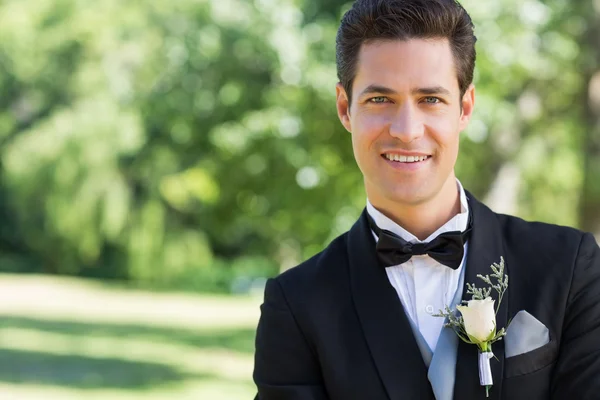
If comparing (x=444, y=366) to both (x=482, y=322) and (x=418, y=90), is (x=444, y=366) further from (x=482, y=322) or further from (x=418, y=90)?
(x=418, y=90)

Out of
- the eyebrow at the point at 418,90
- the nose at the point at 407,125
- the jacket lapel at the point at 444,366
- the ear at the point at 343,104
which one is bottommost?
the jacket lapel at the point at 444,366

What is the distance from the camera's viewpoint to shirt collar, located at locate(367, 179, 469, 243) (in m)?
2.67

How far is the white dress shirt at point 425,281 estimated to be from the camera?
2.63 metres

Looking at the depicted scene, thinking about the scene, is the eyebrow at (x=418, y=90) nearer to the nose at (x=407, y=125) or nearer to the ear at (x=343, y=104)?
the nose at (x=407, y=125)

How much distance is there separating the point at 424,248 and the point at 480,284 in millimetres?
170

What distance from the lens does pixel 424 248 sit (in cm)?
260

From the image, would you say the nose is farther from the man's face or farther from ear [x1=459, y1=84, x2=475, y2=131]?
ear [x1=459, y1=84, x2=475, y2=131]

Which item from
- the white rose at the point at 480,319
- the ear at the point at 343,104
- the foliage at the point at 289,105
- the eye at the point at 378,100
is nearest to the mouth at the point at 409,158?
the eye at the point at 378,100

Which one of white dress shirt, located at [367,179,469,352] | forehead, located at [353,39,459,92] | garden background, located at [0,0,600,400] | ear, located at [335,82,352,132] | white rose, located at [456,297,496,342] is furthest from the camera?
garden background, located at [0,0,600,400]

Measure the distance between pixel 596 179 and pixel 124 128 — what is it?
1424 cm

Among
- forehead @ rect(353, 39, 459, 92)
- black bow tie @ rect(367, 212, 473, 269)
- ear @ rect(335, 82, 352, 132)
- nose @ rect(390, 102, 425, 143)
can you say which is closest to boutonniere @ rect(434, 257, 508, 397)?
black bow tie @ rect(367, 212, 473, 269)

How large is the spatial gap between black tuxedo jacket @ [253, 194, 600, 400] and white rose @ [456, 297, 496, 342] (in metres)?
0.10

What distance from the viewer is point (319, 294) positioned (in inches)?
104

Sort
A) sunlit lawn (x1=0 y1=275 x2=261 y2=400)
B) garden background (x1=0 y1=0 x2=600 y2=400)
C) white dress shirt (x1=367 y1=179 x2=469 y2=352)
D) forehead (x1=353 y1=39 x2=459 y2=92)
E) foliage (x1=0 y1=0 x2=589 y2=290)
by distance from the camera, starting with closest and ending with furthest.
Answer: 1. forehead (x1=353 y1=39 x2=459 y2=92)
2. white dress shirt (x1=367 y1=179 x2=469 y2=352)
3. foliage (x1=0 y1=0 x2=589 y2=290)
4. garden background (x1=0 y1=0 x2=600 y2=400)
5. sunlit lawn (x1=0 y1=275 x2=261 y2=400)
